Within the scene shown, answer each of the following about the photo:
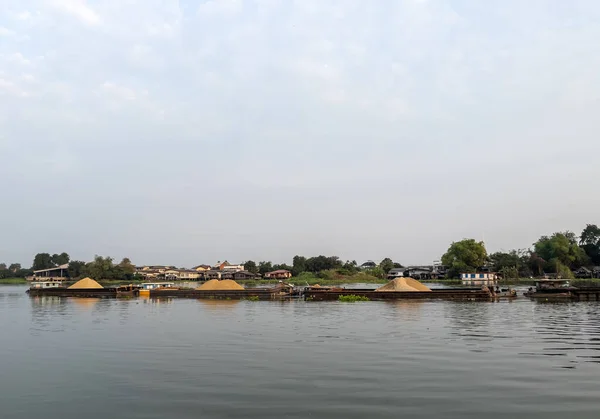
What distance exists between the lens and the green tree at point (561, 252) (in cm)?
11056

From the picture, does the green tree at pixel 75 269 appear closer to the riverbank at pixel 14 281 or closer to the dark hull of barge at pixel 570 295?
the riverbank at pixel 14 281

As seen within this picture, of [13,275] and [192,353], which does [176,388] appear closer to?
[192,353]

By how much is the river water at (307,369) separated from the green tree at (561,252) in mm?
92664

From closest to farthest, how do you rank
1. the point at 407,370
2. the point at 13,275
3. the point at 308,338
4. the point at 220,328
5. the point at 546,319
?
the point at 407,370
the point at 308,338
the point at 220,328
the point at 546,319
the point at 13,275

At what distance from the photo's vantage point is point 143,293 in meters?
63.4

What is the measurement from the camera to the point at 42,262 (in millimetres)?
177125

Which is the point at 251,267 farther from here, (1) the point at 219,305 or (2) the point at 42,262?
(1) the point at 219,305

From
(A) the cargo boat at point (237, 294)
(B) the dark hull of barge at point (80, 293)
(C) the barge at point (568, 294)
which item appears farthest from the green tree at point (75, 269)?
(C) the barge at point (568, 294)

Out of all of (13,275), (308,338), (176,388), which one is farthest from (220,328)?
(13,275)

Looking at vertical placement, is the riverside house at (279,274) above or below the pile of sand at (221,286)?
below

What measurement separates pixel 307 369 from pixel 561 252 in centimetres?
11419

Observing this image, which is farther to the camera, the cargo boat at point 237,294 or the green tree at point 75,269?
the green tree at point 75,269

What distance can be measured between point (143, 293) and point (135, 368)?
50.0 metres

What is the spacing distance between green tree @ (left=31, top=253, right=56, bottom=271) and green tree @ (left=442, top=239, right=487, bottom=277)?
149659mm
